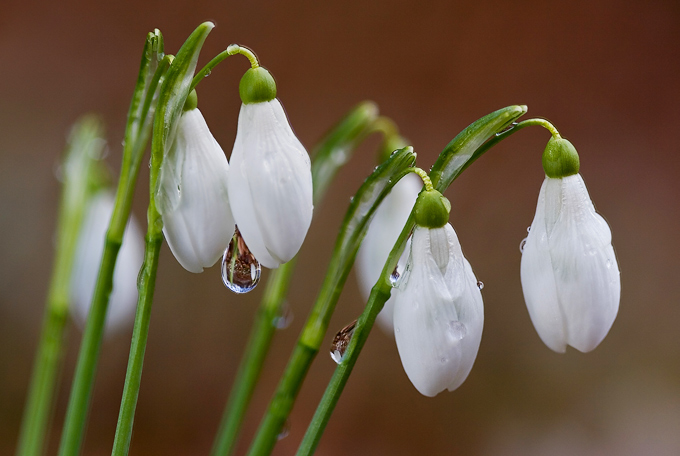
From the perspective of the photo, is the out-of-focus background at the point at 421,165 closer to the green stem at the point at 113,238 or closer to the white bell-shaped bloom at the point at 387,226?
the white bell-shaped bloom at the point at 387,226

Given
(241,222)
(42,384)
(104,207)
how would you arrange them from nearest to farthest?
(241,222) → (42,384) → (104,207)

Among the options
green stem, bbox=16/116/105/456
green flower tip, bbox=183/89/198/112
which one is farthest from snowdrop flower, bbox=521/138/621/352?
green stem, bbox=16/116/105/456

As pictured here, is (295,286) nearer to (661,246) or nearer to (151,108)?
(661,246)

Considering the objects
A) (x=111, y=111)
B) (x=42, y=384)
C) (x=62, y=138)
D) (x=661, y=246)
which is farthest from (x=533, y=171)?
(x=42, y=384)

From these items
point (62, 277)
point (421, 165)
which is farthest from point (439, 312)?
point (421, 165)

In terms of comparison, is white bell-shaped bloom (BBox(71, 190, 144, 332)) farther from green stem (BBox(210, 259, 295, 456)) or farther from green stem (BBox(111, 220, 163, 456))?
green stem (BBox(111, 220, 163, 456))

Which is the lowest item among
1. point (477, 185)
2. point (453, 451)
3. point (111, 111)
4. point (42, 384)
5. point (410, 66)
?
point (453, 451)

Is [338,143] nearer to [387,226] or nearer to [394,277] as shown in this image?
[387,226]
